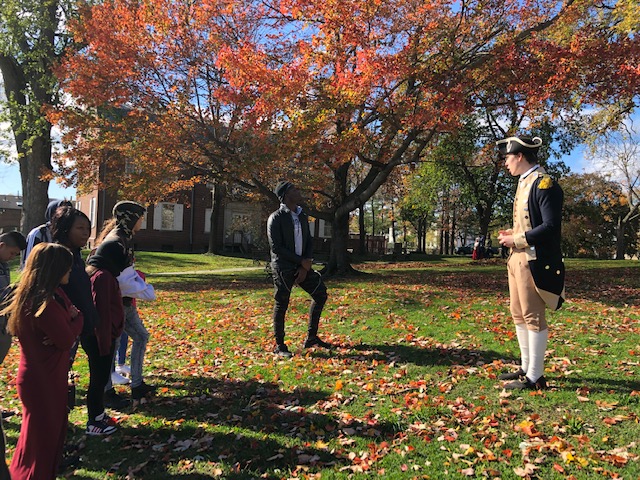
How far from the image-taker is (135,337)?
4.62 meters

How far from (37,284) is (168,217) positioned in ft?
108

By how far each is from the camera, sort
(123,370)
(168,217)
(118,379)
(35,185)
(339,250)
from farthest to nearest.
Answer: (168,217)
(35,185)
(339,250)
(123,370)
(118,379)

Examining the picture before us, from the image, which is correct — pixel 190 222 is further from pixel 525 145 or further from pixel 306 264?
pixel 525 145

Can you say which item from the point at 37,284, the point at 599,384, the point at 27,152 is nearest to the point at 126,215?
the point at 37,284

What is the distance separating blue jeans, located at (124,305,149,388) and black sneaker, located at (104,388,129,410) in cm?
19

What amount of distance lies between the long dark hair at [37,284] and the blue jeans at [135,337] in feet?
5.67

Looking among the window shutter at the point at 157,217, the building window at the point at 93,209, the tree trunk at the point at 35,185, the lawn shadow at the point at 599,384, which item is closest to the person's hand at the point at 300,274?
the lawn shadow at the point at 599,384

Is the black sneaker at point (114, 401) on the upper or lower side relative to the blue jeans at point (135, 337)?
lower

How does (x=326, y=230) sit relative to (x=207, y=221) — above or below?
below

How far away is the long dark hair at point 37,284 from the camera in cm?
281

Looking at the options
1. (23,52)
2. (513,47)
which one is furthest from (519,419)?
(23,52)

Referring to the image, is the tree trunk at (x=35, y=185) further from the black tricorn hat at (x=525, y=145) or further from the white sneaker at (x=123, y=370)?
the black tricorn hat at (x=525, y=145)

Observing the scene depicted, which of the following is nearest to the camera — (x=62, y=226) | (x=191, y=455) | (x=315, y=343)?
(x=191, y=455)

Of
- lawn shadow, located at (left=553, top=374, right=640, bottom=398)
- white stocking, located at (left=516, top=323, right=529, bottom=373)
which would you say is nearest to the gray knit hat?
white stocking, located at (left=516, top=323, right=529, bottom=373)
